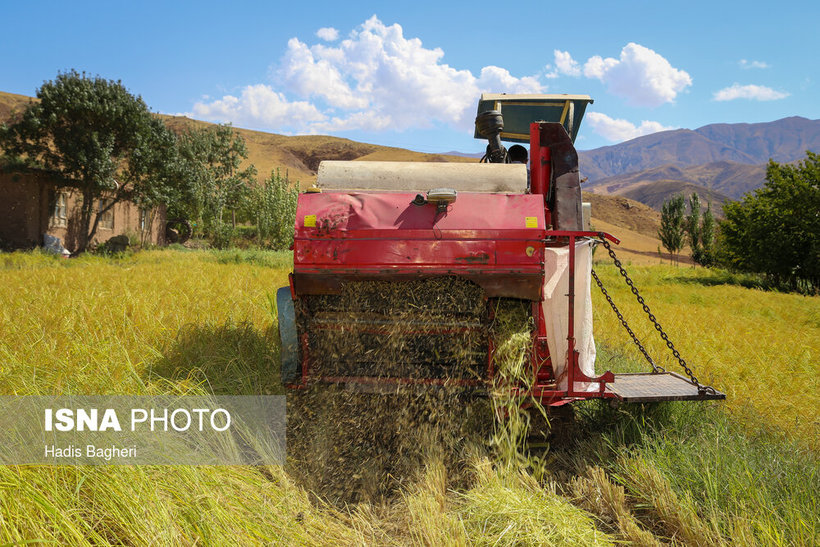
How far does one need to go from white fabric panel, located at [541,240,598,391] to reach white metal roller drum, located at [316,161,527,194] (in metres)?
0.56

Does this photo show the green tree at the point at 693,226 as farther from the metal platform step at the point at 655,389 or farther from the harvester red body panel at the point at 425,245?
the harvester red body panel at the point at 425,245

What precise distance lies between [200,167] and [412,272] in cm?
2739

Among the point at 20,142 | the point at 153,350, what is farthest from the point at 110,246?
the point at 153,350

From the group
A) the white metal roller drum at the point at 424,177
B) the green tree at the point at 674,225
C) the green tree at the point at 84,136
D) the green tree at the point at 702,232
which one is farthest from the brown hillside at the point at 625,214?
the white metal roller drum at the point at 424,177

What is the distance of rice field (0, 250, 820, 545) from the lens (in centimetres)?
236

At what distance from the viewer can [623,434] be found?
3.61 metres

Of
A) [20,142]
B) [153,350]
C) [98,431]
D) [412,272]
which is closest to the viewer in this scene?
[98,431]

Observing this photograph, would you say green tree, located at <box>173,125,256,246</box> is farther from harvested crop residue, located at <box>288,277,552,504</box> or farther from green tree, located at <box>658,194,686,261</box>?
green tree, located at <box>658,194,686,261</box>

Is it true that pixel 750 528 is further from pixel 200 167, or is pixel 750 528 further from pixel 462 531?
pixel 200 167

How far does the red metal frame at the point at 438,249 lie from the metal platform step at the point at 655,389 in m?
0.23

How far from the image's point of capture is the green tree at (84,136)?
18.3m

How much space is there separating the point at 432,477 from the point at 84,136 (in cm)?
2132

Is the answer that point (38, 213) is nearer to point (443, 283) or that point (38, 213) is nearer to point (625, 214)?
point (443, 283)

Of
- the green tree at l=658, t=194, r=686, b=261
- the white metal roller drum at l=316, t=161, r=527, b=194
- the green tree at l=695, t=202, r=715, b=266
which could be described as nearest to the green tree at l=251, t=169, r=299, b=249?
the white metal roller drum at l=316, t=161, r=527, b=194
